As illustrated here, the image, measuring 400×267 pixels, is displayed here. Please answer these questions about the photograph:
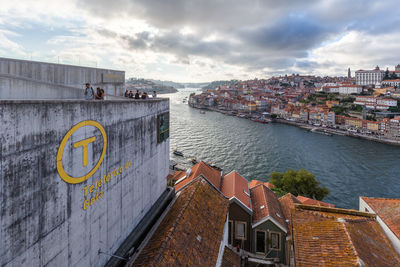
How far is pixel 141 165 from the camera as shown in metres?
6.98

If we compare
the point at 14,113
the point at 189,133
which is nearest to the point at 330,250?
the point at 14,113

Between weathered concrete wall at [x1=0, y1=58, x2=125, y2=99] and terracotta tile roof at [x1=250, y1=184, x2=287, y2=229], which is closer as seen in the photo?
weathered concrete wall at [x1=0, y1=58, x2=125, y2=99]

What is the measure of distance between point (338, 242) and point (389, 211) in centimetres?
420

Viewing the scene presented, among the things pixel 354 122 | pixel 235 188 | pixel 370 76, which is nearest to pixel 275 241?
pixel 235 188

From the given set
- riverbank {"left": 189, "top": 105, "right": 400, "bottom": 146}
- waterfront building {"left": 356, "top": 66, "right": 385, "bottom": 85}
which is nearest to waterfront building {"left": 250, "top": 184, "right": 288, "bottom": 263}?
riverbank {"left": 189, "top": 105, "right": 400, "bottom": 146}

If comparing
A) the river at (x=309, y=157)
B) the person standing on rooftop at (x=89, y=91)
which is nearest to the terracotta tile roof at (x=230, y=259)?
the person standing on rooftop at (x=89, y=91)

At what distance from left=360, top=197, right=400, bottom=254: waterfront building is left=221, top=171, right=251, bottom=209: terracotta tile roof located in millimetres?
4830

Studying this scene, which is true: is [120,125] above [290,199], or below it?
above

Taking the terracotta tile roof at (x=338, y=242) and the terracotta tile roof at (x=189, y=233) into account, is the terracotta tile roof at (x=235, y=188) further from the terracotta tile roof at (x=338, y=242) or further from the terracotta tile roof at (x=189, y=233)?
the terracotta tile roof at (x=338, y=242)

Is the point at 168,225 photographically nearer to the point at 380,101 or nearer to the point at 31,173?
the point at 31,173

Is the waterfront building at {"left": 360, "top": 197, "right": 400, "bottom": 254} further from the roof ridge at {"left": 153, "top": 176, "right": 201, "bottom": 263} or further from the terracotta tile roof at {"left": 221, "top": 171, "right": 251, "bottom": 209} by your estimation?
the roof ridge at {"left": 153, "top": 176, "right": 201, "bottom": 263}

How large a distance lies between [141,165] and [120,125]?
1.73 m

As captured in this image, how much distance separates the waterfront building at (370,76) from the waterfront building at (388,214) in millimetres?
108812

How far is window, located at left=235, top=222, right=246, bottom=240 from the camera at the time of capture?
31.6ft
